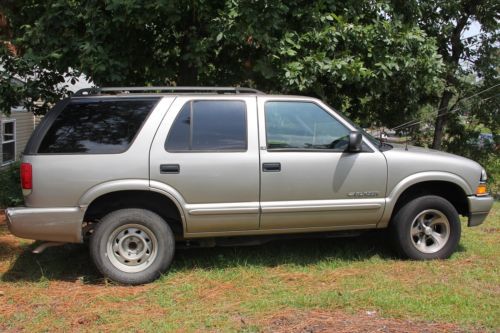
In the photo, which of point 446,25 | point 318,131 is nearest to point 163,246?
point 318,131

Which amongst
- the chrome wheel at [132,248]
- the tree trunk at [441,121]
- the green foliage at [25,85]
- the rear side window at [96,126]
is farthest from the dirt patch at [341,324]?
the tree trunk at [441,121]

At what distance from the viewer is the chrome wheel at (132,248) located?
514 cm

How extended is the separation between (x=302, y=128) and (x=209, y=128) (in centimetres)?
93

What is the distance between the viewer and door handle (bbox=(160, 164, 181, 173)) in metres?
5.08

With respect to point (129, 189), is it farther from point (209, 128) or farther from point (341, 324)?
point (341, 324)

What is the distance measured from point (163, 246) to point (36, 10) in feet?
14.1

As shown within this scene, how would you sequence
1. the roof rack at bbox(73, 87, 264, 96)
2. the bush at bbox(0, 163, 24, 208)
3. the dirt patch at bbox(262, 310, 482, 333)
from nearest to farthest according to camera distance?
the dirt patch at bbox(262, 310, 482, 333) → the roof rack at bbox(73, 87, 264, 96) → the bush at bbox(0, 163, 24, 208)

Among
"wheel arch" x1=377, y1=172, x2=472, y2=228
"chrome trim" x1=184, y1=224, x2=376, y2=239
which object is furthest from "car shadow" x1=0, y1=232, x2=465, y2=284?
"wheel arch" x1=377, y1=172, x2=472, y2=228

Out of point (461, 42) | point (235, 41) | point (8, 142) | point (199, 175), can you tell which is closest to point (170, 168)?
point (199, 175)

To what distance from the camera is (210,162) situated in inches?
203

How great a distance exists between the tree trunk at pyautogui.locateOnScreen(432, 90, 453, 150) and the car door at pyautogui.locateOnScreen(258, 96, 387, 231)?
6.50 meters

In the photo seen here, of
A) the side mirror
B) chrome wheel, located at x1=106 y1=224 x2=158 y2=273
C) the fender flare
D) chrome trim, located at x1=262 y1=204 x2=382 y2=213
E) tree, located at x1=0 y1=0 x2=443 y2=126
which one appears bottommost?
chrome wheel, located at x1=106 y1=224 x2=158 y2=273

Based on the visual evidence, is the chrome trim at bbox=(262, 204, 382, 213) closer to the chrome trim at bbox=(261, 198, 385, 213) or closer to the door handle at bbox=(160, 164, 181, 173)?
the chrome trim at bbox=(261, 198, 385, 213)

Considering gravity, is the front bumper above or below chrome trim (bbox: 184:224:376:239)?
above
